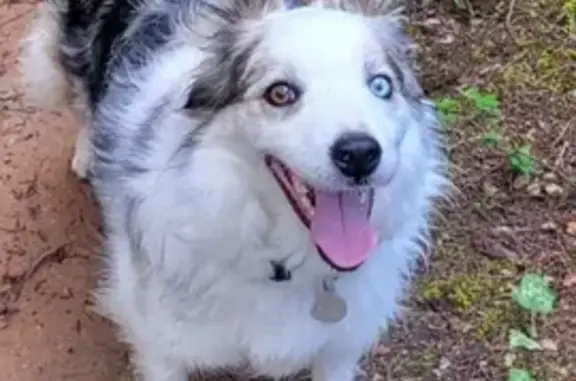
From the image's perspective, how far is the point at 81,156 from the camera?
3.36 meters

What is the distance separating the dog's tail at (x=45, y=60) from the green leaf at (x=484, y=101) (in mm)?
1233

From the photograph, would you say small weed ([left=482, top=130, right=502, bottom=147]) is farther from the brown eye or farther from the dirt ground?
the brown eye

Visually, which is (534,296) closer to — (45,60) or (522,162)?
(522,162)

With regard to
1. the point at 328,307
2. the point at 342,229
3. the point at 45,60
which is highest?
the point at 342,229

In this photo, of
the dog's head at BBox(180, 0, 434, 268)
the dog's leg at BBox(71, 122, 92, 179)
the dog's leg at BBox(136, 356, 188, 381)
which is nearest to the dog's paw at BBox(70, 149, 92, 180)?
the dog's leg at BBox(71, 122, 92, 179)

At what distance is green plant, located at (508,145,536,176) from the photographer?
11.3 feet

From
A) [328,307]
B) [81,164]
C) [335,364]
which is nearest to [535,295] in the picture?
[335,364]

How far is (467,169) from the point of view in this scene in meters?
3.48

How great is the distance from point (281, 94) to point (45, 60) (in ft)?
4.13

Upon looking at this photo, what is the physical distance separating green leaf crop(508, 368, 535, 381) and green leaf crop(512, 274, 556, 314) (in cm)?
20

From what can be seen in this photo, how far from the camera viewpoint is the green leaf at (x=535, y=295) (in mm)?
3152

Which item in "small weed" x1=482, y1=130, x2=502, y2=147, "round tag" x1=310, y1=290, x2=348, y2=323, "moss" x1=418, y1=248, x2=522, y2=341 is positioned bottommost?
"moss" x1=418, y1=248, x2=522, y2=341

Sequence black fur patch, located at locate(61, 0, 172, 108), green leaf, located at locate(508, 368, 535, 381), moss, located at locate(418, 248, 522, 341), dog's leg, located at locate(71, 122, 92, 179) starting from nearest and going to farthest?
1. black fur patch, located at locate(61, 0, 172, 108)
2. green leaf, located at locate(508, 368, 535, 381)
3. moss, located at locate(418, 248, 522, 341)
4. dog's leg, located at locate(71, 122, 92, 179)

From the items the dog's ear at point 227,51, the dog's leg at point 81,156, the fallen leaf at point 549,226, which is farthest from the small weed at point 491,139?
the dog's ear at point 227,51
